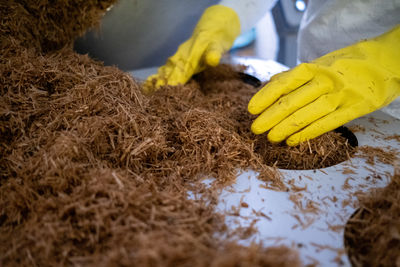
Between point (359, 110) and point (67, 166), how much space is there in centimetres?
118

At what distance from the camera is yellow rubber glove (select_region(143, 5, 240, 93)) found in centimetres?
166

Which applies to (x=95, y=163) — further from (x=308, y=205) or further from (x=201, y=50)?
(x=201, y=50)

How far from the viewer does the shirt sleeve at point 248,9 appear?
2041mm

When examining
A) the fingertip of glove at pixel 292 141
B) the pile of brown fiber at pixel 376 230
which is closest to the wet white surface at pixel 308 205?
the pile of brown fiber at pixel 376 230

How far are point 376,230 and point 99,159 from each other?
2.90 ft

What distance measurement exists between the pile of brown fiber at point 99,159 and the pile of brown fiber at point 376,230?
25 cm

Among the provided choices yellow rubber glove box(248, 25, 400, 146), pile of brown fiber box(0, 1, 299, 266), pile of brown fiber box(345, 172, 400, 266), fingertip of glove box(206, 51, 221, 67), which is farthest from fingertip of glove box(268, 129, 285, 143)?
fingertip of glove box(206, 51, 221, 67)

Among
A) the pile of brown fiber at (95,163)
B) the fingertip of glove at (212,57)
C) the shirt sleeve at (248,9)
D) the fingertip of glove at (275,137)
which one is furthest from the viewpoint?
the shirt sleeve at (248,9)

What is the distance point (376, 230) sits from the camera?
740mm

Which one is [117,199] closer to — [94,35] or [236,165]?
[236,165]

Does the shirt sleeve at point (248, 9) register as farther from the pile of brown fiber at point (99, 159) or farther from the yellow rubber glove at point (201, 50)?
the pile of brown fiber at point (99, 159)

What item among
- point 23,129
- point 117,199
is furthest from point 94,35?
point 117,199

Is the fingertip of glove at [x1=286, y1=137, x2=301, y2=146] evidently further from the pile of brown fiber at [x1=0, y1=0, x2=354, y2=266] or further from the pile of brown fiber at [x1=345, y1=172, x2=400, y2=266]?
the pile of brown fiber at [x1=345, y1=172, x2=400, y2=266]

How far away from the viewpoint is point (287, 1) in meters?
2.62
